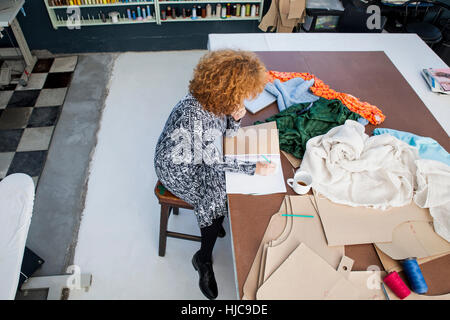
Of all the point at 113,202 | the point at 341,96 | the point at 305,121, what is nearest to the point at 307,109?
the point at 305,121

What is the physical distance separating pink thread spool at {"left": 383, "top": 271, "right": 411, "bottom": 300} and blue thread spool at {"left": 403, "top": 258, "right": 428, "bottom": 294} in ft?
0.12

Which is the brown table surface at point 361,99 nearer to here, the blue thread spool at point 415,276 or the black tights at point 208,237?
the blue thread spool at point 415,276

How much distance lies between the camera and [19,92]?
3.29m

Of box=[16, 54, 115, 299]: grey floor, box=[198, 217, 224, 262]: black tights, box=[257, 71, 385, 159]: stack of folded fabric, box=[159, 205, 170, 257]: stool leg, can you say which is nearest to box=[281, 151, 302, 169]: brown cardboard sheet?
box=[257, 71, 385, 159]: stack of folded fabric

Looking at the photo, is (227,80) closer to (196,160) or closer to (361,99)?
(196,160)

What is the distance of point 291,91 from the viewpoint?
2.13m

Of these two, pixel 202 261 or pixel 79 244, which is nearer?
pixel 202 261

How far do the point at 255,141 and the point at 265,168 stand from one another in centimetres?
19

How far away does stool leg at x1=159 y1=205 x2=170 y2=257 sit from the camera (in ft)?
6.28

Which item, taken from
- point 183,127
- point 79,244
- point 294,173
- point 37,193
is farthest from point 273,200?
point 37,193

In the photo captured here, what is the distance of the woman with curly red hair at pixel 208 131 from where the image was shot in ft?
4.84

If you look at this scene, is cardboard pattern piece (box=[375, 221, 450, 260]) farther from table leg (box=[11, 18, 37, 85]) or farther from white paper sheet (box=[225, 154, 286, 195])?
table leg (box=[11, 18, 37, 85])

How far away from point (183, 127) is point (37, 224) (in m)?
1.52

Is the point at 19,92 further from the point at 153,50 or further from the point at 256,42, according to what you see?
the point at 256,42
